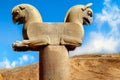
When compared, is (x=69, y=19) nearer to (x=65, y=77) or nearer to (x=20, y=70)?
(x=65, y=77)

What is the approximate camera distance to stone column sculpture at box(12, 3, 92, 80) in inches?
429

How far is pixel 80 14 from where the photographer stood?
11.5 metres

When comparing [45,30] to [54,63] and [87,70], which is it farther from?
[87,70]

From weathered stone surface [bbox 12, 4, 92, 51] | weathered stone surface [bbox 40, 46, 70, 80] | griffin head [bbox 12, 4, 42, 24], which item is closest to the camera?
weathered stone surface [bbox 40, 46, 70, 80]

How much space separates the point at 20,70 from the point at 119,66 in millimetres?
5838

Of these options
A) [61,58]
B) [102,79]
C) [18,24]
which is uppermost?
[18,24]

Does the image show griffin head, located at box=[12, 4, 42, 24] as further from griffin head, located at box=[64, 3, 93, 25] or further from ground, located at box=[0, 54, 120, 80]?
ground, located at box=[0, 54, 120, 80]

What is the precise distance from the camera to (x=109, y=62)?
2581cm

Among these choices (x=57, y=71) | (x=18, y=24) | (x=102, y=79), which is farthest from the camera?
(x=102, y=79)

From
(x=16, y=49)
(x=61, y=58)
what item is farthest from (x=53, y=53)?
(x=16, y=49)

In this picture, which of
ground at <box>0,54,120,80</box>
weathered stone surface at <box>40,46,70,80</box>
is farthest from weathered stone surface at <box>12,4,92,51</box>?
ground at <box>0,54,120,80</box>

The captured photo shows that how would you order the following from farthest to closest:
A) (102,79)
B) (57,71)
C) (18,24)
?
(102,79) → (18,24) → (57,71)

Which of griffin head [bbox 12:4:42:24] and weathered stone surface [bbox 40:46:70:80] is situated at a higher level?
griffin head [bbox 12:4:42:24]

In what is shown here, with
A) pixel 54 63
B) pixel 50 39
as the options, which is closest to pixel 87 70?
pixel 50 39
